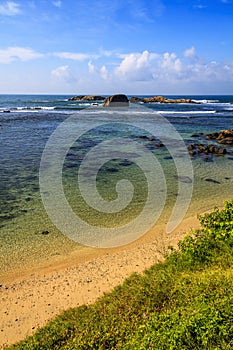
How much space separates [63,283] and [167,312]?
4.21 m

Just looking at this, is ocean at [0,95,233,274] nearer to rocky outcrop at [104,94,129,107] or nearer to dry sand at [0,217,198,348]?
dry sand at [0,217,198,348]

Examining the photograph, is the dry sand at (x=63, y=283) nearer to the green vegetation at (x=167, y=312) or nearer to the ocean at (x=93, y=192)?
the ocean at (x=93, y=192)

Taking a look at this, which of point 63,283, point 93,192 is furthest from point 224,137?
point 63,283

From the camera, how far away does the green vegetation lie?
15.0 feet

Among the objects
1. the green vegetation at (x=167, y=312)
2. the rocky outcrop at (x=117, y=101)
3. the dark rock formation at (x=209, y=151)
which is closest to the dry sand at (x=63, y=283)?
the green vegetation at (x=167, y=312)

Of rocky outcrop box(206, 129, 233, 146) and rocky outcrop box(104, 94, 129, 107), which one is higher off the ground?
rocky outcrop box(104, 94, 129, 107)

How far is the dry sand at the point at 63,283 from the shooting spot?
7.31 meters

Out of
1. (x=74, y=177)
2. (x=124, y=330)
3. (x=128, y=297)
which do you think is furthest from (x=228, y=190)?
(x=124, y=330)

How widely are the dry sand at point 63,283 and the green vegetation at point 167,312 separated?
111 centimetres

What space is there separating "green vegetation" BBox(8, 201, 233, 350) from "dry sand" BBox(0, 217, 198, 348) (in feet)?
3.66

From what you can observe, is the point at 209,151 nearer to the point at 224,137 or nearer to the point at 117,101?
the point at 224,137

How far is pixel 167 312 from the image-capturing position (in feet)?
17.4

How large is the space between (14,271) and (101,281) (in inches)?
112

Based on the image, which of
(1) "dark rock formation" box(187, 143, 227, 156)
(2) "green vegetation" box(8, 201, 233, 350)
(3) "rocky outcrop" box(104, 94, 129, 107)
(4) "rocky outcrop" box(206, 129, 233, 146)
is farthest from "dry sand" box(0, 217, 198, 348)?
(3) "rocky outcrop" box(104, 94, 129, 107)
